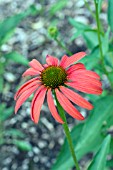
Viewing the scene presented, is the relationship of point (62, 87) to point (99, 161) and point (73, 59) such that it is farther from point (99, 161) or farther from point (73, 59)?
point (99, 161)

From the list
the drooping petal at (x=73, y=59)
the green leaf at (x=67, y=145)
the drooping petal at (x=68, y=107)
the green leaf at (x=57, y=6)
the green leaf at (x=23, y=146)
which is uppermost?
the green leaf at (x=57, y=6)

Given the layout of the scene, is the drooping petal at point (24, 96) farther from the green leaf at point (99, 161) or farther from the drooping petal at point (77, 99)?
the green leaf at point (99, 161)

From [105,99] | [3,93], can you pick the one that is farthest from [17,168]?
[105,99]

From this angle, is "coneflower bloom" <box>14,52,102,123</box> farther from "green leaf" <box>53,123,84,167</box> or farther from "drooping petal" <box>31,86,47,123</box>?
"green leaf" <box>53,123,84,167</box>

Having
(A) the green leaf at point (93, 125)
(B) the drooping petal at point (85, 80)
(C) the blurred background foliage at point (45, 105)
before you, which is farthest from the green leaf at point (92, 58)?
(B) the drooping petal at point (85, 80)

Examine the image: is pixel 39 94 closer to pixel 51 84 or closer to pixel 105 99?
pixel 51 84

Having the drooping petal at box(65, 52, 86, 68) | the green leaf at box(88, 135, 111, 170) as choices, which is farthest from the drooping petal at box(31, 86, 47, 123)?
the green leaf at box(88, 135, 111, 170)
